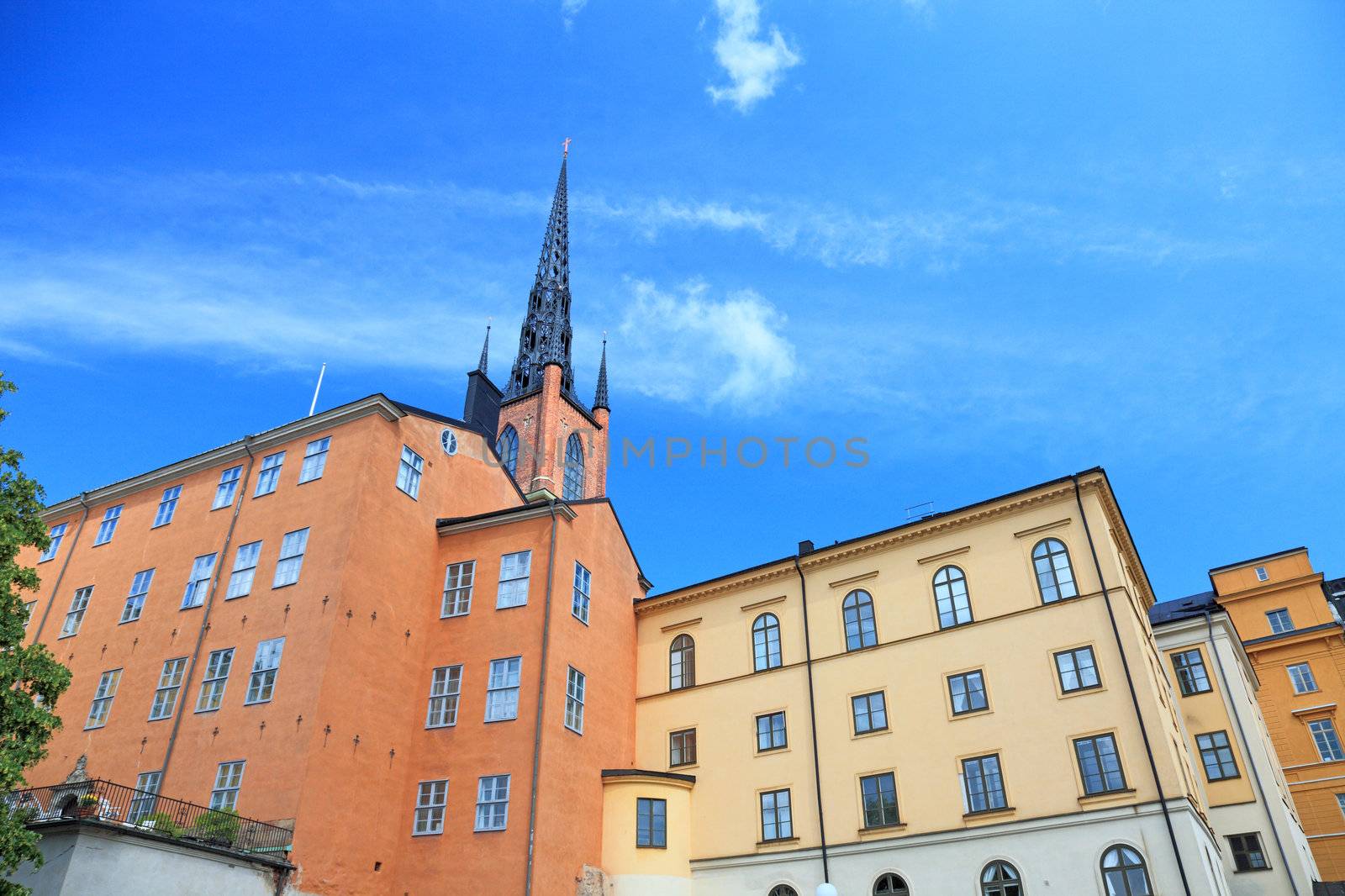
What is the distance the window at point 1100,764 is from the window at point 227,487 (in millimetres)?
27498

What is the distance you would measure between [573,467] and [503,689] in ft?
149

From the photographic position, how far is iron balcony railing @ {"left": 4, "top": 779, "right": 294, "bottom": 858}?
1855 centimetres

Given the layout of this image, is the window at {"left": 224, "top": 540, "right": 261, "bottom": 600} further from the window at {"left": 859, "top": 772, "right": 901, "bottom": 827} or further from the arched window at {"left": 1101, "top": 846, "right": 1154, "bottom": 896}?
the arched window at {"left": 1101, "top": 846, "right": 1154, "bottom": 896}

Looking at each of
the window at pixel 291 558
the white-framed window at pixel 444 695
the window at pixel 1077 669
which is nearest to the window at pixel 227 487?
the window at pixel 291 558

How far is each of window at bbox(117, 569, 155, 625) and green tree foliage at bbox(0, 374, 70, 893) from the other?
1376 centimetres

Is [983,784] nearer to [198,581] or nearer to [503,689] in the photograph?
[503,689]

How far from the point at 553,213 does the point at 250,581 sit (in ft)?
234

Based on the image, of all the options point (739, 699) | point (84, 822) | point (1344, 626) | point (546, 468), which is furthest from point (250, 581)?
point (1344, 626)

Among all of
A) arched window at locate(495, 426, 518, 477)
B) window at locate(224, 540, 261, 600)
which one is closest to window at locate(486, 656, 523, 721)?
window at locate(224, 540, 261, 600)

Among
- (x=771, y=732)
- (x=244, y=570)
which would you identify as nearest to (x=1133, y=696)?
(x=771, y=732)

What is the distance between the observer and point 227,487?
30469 millimetres

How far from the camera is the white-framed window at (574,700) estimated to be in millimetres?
27156

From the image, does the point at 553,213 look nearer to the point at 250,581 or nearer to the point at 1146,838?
the point at 250,581

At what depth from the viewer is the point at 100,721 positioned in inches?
1079
